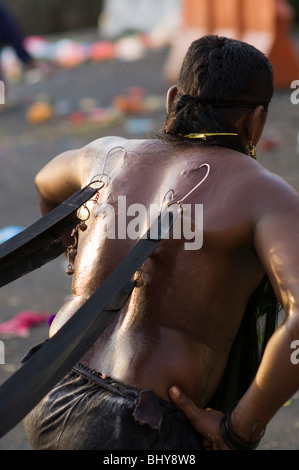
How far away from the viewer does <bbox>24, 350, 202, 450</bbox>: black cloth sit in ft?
7.67

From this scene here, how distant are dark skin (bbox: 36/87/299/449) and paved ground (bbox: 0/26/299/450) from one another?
136 centimetres

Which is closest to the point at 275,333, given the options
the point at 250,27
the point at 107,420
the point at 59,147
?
the point at 107,420

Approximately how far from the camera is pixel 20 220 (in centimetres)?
695

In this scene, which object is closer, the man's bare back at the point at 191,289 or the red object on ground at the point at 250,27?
the man's bare back at the point at 191,289

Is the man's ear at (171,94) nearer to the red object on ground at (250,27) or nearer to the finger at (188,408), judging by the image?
the finger at (188,408)

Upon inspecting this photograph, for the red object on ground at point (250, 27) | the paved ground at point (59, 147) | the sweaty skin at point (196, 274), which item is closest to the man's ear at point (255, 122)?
the sweaty skin at point (196, 274)

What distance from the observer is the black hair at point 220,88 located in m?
2.56

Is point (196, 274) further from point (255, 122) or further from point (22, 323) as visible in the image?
point (22, 323)

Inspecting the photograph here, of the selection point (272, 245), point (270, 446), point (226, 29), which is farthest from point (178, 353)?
point (226, 29)

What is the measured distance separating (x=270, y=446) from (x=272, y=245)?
1.65 m

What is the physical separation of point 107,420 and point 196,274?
18.1 inches

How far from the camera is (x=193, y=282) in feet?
8.02
